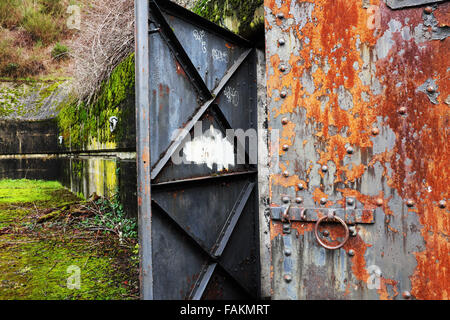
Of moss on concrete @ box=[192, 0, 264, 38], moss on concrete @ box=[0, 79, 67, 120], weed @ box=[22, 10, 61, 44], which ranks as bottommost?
moss on concrete @ box=[192, 0, 264, 38]

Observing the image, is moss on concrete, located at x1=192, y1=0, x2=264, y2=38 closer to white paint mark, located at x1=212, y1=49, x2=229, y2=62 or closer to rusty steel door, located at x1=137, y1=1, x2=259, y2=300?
rusty steel door, located at x1=137, y1=1, x2=259, y2=300

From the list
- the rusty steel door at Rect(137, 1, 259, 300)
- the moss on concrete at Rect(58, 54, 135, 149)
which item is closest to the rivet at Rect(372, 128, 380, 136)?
the rusty steel door at Rect(137, 1, 259, 300)

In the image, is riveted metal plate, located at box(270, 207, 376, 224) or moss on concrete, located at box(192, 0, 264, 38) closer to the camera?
riveted metal plate, located at box(270, 207, 376, 224)

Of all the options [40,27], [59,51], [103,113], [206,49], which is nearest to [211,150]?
[206,49]

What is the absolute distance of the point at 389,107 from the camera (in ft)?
5.59

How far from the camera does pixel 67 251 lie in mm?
4855

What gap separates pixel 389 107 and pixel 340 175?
0.47 meters

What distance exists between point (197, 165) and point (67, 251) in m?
3.16

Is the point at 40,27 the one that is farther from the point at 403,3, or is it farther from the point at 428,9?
the point at 428,9

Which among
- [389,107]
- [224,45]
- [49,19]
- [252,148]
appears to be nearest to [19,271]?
[252,148]

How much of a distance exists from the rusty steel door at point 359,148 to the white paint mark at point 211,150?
1.26m

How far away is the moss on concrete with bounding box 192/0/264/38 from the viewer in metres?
3.47

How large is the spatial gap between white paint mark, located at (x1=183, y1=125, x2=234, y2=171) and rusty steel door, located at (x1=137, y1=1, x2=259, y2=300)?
11 mm

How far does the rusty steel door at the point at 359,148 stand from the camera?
5.34ft
